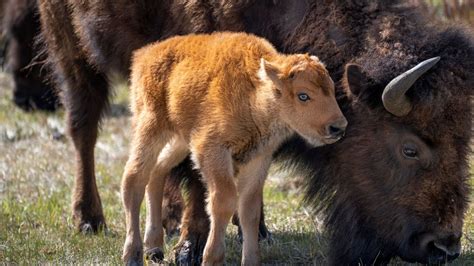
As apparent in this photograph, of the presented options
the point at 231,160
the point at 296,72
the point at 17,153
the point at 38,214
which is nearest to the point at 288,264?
the point at 231,160

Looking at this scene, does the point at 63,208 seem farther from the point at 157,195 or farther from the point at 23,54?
the point at 23,54

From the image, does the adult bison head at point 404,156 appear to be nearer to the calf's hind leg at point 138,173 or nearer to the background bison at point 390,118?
the background bison at point 390,118

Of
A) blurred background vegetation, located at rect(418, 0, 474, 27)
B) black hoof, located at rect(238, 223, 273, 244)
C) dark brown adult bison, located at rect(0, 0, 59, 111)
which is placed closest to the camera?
black hoof, located at rect(238, 223, 273, 244)

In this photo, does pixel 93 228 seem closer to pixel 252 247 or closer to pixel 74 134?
pixel 74 134

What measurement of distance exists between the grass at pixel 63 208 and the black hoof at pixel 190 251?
0.36 feet

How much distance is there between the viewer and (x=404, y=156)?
6.25 metres

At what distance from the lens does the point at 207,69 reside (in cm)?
621

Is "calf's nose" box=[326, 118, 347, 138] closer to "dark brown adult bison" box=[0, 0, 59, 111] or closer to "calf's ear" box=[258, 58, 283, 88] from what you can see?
"calf's ear" box=[258, 58, 283, 88]

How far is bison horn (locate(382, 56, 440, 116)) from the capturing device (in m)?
5.94

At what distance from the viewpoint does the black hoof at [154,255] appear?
22.1ft

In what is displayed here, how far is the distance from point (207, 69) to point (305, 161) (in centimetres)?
109

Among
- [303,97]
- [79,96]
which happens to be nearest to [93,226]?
[79,96]

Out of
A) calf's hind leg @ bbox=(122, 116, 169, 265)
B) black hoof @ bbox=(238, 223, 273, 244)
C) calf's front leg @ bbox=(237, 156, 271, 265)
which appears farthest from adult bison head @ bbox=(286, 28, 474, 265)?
black hoof @ bbox=(238, 223, 273, 244)

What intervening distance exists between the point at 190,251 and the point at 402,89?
188cm
